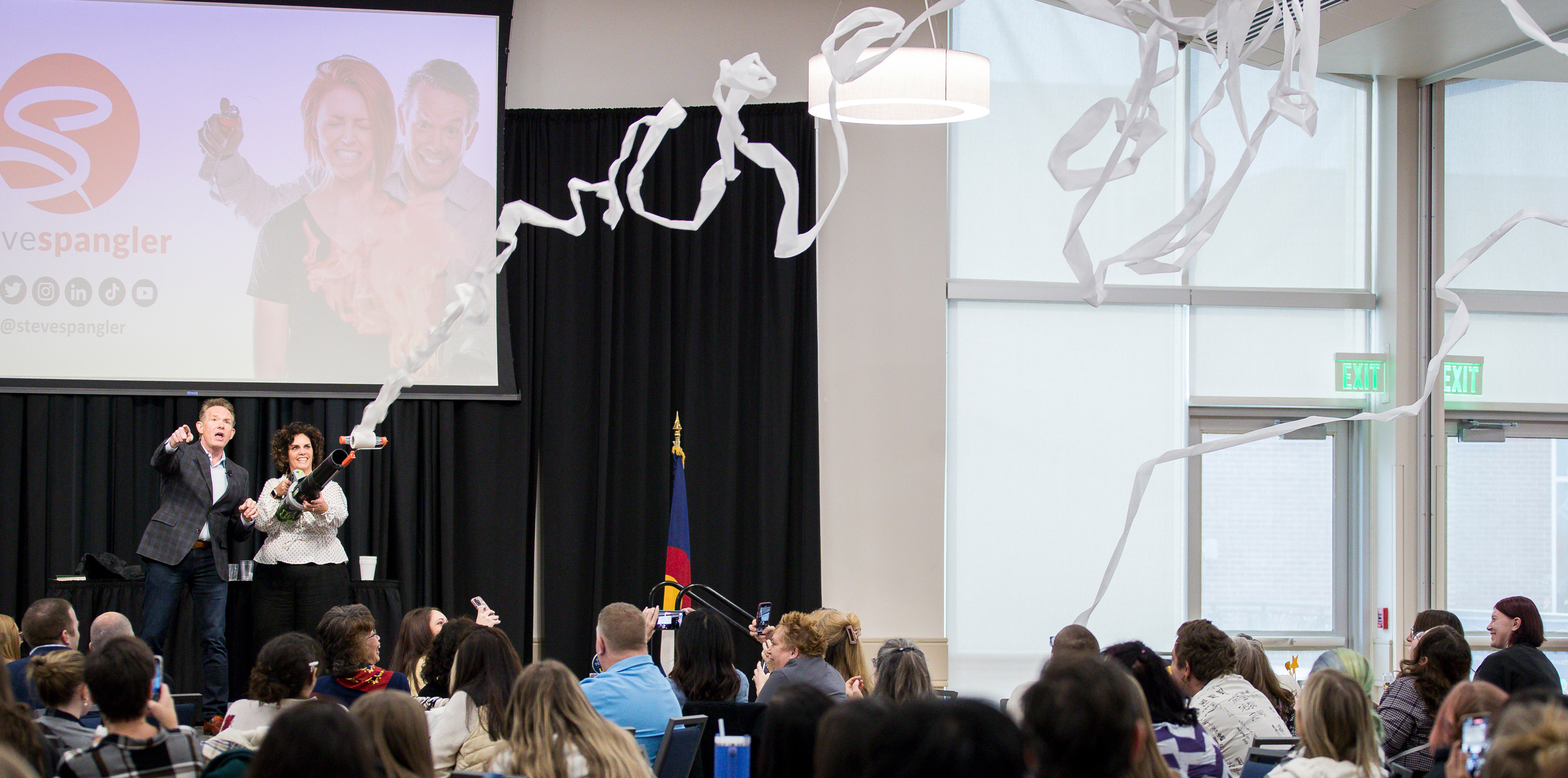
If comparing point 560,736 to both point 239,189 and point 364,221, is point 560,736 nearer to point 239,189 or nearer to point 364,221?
point 364,221

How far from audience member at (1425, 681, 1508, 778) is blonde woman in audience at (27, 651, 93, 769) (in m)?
2.93

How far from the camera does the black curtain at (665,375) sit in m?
7.07

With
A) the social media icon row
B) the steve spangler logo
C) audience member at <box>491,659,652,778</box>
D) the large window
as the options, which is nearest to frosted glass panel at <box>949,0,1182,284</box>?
the large window

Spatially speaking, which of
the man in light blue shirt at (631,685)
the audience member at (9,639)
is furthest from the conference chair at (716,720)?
the audience member at (9,639)

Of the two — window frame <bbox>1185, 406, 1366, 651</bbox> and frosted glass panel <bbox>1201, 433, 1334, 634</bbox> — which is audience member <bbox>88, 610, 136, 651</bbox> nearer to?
window frame <bbox>1185, 406, 1366, 651</bbox>

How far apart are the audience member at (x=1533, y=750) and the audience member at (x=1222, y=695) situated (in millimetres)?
1693

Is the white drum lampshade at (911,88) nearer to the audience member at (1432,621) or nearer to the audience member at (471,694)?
the audience member at (471,694)

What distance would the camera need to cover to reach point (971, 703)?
140 cm

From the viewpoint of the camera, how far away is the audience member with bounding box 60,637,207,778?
8.02 ft

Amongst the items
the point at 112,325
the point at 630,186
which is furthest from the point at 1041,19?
the point at 630,186

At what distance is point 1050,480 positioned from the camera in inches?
299

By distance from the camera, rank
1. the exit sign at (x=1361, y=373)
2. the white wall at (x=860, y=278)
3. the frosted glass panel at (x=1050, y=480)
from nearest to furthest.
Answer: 1. the white wall at (x=860, y=278)
2. the frosted glass panel at (x=1050, y=480)
3. the exit sign at (x=1361, y=373)

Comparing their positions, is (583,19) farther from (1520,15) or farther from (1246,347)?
(1520,15)

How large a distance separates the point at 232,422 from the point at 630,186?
4.73 metres
